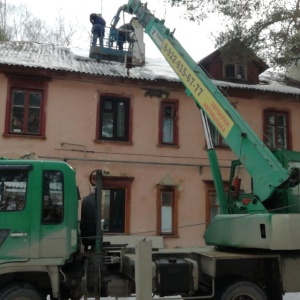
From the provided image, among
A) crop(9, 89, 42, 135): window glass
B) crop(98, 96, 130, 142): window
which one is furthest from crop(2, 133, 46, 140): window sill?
crop(98, 96, 130, 142): window

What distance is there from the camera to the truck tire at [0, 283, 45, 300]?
613 cm

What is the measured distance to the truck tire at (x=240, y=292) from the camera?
6.86 metres

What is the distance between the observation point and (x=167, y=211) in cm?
1560

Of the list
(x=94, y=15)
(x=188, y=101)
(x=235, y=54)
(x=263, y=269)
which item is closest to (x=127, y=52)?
(x=94, y=15)

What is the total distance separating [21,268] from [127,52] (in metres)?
12.2

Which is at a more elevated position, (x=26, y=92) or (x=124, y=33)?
(x=124, y=33)

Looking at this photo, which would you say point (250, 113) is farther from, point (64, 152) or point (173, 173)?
point (64, 152)

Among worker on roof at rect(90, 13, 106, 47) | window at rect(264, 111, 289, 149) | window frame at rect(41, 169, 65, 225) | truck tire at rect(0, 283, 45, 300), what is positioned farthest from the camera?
window at rect(264, 111, 289, 149)

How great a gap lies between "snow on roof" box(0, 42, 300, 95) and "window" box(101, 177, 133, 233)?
377 centimetres

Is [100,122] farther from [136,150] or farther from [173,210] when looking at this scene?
[173,210]

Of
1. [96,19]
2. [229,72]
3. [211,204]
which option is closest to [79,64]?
[96,19]

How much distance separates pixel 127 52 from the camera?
1709cm

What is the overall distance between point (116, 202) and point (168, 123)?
3.55 metres

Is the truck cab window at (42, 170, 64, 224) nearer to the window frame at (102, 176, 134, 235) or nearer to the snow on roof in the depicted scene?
the window frame at (102, 176, 134, 235)
